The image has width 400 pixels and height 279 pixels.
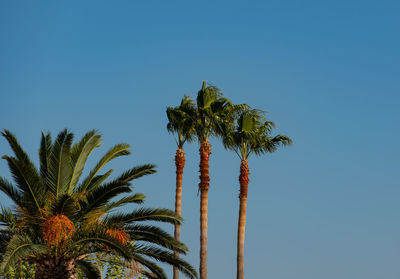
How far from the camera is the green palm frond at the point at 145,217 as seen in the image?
85.3 feet

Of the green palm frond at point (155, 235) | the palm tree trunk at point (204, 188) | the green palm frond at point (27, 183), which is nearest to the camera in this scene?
the green palm frond at point (27, 183)

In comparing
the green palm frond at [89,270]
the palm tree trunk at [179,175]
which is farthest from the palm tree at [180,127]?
the green palm frond at [89,270]

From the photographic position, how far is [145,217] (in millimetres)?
26266

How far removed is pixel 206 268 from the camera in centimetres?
3831

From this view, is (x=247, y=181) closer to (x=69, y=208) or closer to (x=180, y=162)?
(x=180, y=162)

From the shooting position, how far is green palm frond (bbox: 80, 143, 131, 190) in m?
26.2

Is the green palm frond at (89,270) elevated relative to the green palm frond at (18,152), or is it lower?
lower

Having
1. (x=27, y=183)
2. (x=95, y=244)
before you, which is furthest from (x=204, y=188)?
(x=27, y=183)

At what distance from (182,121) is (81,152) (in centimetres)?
1737

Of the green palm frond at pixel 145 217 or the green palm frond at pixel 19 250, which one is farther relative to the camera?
the green palm frond at pixel 145 217

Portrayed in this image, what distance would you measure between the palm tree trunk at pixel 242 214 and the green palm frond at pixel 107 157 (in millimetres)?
13635

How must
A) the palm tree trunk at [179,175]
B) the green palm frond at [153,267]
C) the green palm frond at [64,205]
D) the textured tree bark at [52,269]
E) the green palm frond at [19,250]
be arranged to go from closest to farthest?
the green palm frond at [19,250]
the green palm frond at [64,205]
the textured tree bark at [52,269]
the green palm frond at [153,267]
the palm tree trunk at [179,175]

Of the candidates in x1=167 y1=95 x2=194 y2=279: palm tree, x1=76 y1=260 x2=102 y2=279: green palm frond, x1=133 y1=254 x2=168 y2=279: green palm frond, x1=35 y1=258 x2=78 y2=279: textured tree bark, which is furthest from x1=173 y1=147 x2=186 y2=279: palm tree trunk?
x1=35 y1=258 x2=78 y2=279: textured tree bark

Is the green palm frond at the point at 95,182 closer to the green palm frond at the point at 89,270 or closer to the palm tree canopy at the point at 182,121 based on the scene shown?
the green palm frond at the point at 89,270
